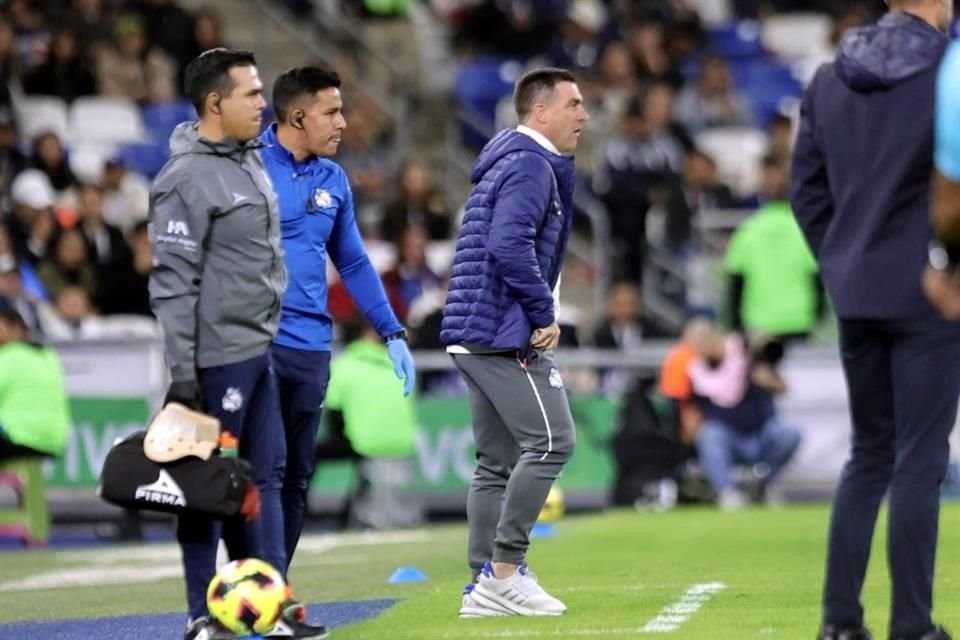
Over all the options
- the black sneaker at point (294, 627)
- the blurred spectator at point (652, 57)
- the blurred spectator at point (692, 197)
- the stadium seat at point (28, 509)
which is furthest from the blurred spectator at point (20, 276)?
the black sneaker at point (294, 627)

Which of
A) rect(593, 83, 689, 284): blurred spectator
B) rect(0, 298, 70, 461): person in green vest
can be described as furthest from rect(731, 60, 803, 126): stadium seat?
rect(0, 298, 70, 461): person in green vest

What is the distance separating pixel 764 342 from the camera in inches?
735

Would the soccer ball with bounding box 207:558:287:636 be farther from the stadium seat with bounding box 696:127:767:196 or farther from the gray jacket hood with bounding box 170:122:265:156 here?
the stadium seat with bounding box 696:127:767:196

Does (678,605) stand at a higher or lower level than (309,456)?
lower

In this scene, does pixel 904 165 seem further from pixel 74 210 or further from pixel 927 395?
pixel 74 210

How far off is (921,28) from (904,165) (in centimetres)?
44

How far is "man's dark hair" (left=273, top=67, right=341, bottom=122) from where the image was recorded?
8750 millimetres

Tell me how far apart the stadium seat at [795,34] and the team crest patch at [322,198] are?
17.8m

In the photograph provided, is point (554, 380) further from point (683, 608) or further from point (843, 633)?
point (843, 633)

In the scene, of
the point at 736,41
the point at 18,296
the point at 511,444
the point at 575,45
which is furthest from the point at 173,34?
the point at 511,444

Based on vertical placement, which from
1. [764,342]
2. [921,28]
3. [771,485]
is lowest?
[771,485]

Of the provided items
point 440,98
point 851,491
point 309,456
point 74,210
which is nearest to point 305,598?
point 309,456

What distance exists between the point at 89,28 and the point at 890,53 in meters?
17.4

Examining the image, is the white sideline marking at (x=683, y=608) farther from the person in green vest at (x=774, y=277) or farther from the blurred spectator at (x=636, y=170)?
the blurred spectator at (x=636, y=170)
